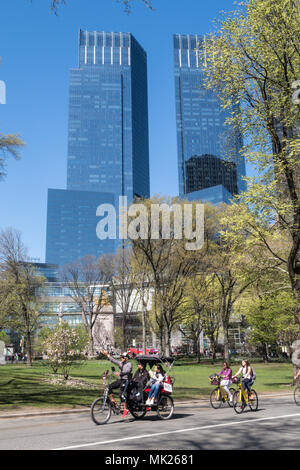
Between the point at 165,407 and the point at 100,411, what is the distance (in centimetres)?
214

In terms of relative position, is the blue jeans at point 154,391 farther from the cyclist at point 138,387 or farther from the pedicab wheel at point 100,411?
the pedicab wheel at point 100,411

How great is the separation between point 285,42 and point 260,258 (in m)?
11.0

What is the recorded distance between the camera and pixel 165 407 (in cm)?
1280

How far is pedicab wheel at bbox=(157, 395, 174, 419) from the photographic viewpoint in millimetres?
12703

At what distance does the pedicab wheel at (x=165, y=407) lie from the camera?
12703 millimetres

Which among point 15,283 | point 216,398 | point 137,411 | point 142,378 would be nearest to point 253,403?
point 216,398

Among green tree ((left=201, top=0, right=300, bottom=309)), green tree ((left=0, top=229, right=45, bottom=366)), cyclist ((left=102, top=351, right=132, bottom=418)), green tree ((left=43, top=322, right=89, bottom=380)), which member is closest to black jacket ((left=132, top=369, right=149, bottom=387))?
cyclist ((left=102, top=351, right=132, bottom=418))

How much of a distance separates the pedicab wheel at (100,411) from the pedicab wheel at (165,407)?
1630mm

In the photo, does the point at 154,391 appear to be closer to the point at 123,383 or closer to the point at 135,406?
the point at 135,406

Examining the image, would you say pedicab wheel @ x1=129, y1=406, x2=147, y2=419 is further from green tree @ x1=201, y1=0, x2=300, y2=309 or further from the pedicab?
green tree @ x1=201, y1=0, x2=300, y2=309

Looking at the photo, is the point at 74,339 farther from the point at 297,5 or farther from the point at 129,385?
the point at 297,5

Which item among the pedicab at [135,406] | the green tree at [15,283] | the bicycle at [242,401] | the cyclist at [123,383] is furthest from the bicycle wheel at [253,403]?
the green tree at [15,283]

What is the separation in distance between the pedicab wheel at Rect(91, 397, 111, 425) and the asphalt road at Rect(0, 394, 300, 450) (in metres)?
0.18
